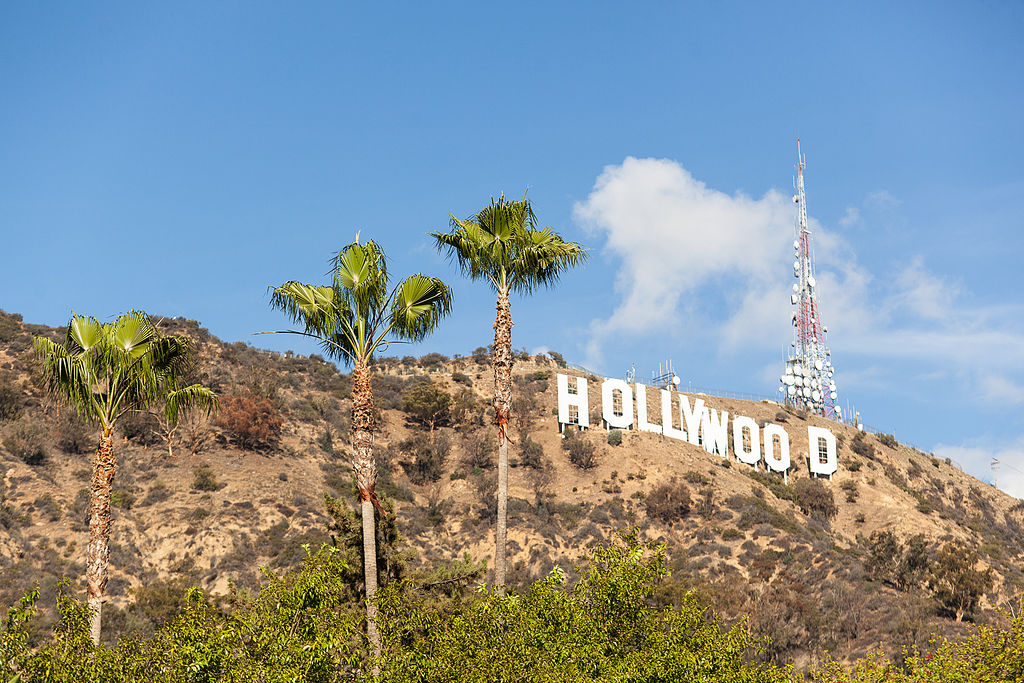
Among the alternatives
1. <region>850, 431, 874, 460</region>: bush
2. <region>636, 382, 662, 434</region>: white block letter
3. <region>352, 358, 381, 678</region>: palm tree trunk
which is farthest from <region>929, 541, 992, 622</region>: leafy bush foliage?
<region>352, 358, 381, 678</region>: palm tree trunk

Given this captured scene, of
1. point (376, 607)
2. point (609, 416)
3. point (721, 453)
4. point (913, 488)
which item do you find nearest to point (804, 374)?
point (913, 488)

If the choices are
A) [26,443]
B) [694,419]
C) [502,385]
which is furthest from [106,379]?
[694,419]

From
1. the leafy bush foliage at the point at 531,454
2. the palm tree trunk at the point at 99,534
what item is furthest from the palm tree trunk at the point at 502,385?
the leafy bush foliage at the point at 531,454

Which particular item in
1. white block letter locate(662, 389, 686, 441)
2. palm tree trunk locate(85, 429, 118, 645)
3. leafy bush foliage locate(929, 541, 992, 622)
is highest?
white block letter locate(662, 389, 686, 441)

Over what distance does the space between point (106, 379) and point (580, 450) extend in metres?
58.4

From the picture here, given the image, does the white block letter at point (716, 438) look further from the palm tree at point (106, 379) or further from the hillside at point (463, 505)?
the palm tree at point (106, 379)

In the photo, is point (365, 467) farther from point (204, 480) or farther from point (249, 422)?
point (249, 422)

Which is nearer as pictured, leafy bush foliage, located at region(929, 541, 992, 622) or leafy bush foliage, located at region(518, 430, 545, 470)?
leafy bush foliage, located at region(929, 541, 992, 622)

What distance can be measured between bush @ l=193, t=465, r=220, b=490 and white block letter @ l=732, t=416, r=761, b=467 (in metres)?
45.7

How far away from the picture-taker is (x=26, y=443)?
58656mm

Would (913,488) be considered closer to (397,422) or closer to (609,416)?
(609,416)

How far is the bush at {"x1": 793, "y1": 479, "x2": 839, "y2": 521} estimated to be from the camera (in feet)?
248

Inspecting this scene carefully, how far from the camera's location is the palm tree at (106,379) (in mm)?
21812

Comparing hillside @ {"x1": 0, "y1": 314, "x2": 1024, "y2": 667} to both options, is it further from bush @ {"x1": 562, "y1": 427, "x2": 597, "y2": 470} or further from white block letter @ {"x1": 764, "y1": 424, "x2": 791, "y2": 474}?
white block letter @ {"x1": 764, "y1": 424, "x2": 791, "y2": 474}
